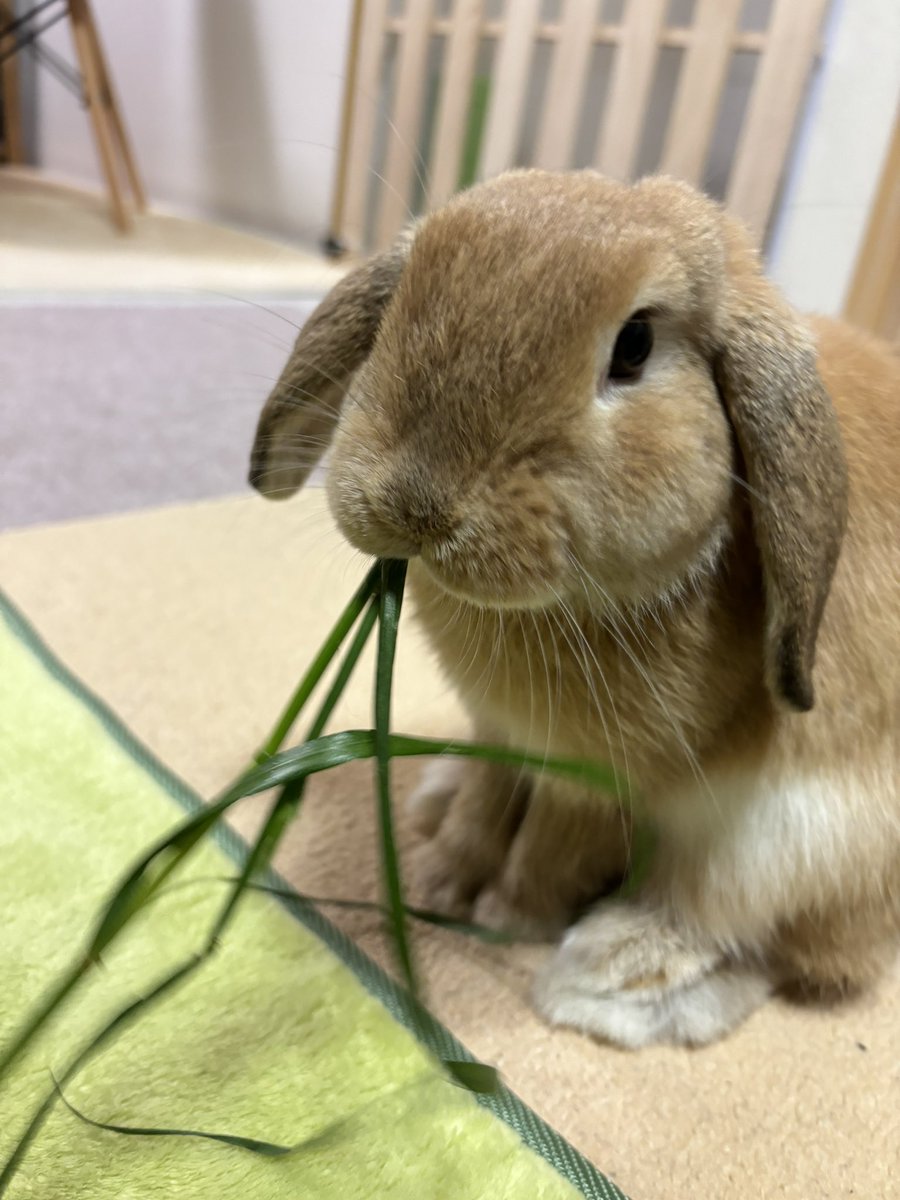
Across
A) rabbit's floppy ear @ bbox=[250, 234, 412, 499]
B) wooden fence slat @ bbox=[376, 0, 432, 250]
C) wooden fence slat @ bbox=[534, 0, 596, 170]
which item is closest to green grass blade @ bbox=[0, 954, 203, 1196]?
rabbit's floppy ear @ bbox=[250, 234, 412, 499]

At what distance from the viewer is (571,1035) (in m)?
0.78

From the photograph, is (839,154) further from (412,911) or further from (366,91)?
(412,911)

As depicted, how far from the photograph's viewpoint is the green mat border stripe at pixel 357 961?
25.6 inches

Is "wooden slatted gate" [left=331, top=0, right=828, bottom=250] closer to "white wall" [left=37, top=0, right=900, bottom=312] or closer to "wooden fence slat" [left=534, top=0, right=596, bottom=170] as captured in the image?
"wooden fence slat" [left=534, top=0, right=596, bottom=170]

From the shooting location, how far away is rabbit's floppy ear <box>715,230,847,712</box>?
595 mm

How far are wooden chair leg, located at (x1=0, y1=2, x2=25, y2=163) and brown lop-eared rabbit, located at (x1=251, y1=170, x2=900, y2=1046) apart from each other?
3.73m

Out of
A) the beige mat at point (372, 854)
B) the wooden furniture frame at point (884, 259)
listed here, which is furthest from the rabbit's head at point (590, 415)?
the wooden furniture frame at point (884, 259)

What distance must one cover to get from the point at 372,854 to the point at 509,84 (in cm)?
223

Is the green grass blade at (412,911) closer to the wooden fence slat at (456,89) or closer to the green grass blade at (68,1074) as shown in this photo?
the green grass blade at (68,1074)

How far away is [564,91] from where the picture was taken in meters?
2.40

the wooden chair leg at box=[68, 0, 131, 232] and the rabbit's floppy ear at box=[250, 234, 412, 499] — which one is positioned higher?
the rabbit's floppy ear at box=[250, 234, 412, 499]

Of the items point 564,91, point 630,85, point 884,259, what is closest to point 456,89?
point 564,91

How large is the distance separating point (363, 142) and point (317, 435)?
7.46 ft

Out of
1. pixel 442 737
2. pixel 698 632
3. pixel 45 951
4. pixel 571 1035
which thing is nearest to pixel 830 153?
pixel 442 737
